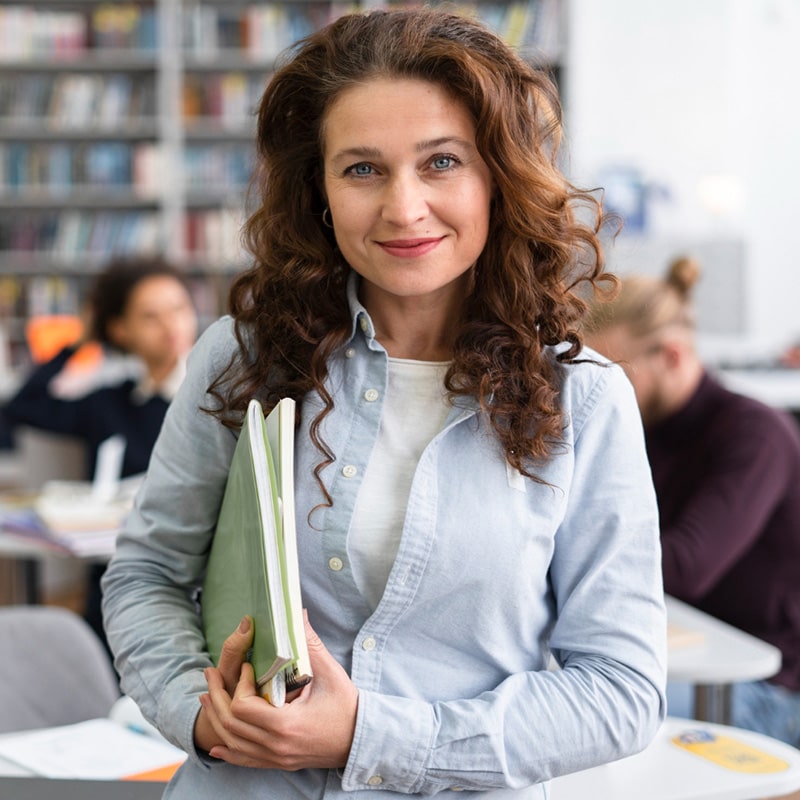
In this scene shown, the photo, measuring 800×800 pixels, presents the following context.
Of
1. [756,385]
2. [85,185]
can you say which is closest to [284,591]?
[756,385]

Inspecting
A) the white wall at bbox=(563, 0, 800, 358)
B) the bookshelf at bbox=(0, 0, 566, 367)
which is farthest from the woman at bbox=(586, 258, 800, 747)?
the bookshelf at bbox=(0, 0, 566, 367)

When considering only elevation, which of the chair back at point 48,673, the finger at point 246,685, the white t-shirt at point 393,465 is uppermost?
the white t-shirt at point 393,465

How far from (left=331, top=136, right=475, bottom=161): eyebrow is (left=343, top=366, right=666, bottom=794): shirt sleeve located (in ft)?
0.84

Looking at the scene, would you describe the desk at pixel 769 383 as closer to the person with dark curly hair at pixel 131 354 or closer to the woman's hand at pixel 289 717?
the person with dark curly hair at pixel 131 354

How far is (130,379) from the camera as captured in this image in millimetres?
3729

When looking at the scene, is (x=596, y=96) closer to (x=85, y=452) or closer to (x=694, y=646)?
(x=85, y=452)

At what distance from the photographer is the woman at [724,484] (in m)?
2.21

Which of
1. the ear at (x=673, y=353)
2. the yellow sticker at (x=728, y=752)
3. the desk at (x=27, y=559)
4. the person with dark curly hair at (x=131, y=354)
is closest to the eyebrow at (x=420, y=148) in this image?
the yellow sticker at (x=728, y=752)

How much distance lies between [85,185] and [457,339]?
620cm

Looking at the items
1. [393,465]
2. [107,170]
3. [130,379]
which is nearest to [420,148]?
[393,465]

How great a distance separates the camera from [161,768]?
1505mm

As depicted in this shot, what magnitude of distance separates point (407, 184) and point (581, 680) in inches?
18.4

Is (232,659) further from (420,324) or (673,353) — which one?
(673,353)

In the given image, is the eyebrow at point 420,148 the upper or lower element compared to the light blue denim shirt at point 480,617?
upper
